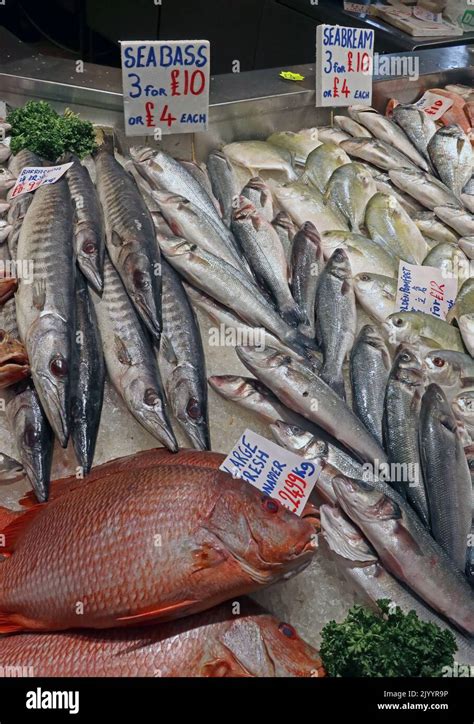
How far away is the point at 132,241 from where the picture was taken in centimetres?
229

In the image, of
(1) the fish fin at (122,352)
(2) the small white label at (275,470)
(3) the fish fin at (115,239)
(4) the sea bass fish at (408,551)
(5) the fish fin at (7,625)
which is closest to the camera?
(5) the fish fin at (7,625)

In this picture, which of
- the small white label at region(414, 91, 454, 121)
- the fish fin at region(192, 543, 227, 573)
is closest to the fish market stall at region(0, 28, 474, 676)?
the fish fin at region(192, 543, 227, 573)

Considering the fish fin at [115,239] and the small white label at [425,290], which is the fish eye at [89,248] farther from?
the small white label at [425,290]

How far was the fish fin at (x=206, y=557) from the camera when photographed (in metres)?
1.36

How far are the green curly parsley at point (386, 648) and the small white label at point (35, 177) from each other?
1910 mm

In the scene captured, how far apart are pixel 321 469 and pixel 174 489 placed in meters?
0.58

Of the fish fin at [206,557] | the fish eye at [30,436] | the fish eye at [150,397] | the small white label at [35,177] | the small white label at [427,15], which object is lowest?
the fish fin at [206,557]

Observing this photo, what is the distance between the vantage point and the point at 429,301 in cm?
257

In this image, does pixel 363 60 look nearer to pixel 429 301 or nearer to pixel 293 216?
pixel 293 216

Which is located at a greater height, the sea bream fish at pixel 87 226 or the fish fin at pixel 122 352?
the sea bream fish at pixel 87 226

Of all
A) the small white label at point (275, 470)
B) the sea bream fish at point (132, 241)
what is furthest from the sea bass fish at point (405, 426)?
the sea bream fish at point (132, 241)

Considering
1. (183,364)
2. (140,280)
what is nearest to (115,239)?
(140,280)

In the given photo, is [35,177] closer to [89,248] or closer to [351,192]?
[89,248]
